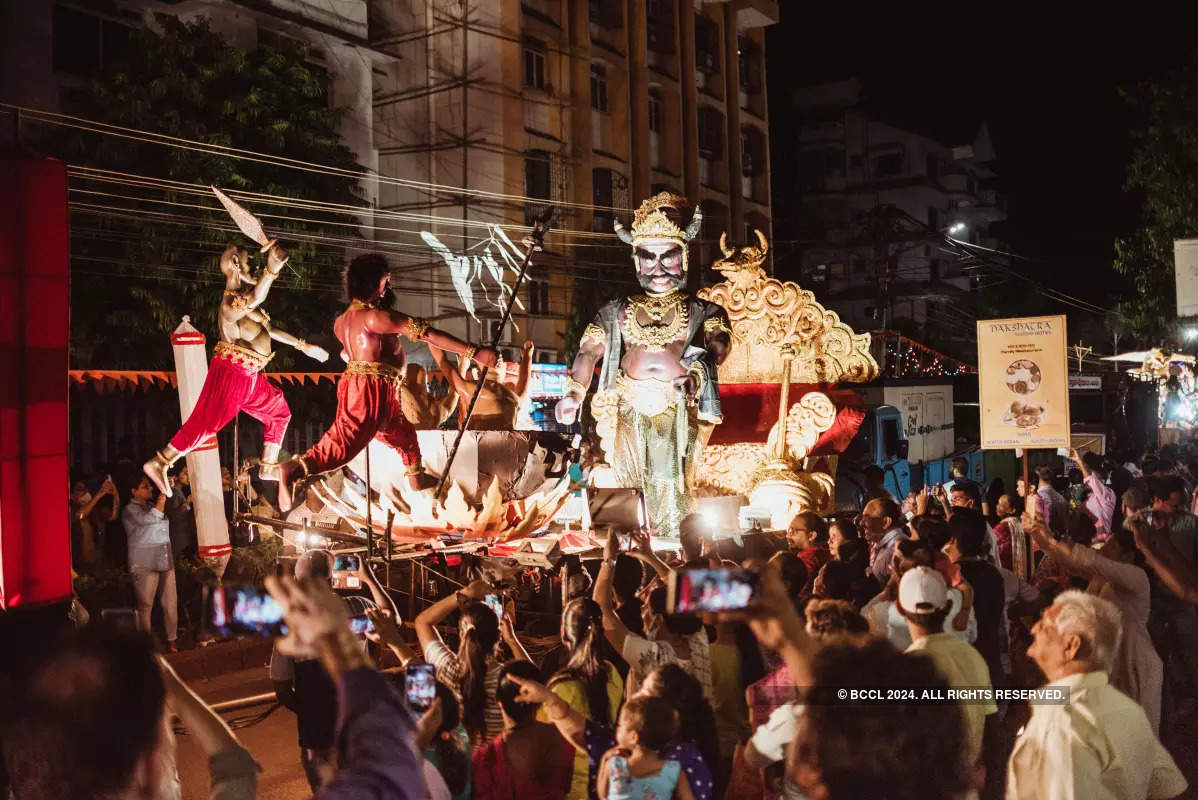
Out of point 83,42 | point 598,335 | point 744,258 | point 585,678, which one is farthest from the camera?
point 83,42

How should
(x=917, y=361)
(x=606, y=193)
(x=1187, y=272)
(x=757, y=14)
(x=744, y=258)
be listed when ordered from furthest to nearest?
(x=757, y=14)
(x=606, y=193)
(x=917, y=361)
(x=1187, y=272)
(x=744, y=258)

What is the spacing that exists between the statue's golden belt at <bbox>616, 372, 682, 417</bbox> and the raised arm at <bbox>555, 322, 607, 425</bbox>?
0.51 meters

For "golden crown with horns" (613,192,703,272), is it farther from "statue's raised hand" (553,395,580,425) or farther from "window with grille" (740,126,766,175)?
"window with grille" (740,126,766,175)

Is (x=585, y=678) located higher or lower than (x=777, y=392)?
lower

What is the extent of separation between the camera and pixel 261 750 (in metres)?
7.30

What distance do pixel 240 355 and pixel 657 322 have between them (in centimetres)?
483

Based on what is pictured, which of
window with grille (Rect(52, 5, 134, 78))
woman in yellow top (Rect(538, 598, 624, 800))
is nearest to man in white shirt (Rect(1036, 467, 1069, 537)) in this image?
woman in yellow top (Rect(538, 598, 624, 800))

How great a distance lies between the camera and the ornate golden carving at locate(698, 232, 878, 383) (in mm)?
13047

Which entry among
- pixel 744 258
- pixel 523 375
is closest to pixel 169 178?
pixel 744 258

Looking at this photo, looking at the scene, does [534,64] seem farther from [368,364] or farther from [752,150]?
[368,364]

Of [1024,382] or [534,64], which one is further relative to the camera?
[534,64]

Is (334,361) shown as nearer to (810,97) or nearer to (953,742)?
(953,742)

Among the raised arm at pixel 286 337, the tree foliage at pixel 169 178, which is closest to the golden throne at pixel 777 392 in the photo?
the raised arm at pixel 286 337

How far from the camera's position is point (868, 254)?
45.3 m
